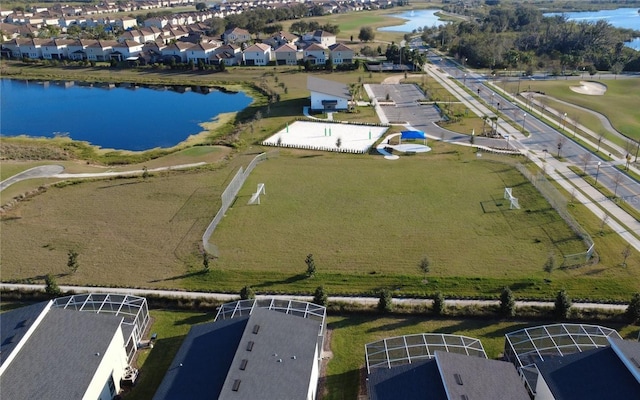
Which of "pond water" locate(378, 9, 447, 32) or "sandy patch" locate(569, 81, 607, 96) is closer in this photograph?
"sandy patch" locate(569, 81, 607, 96)

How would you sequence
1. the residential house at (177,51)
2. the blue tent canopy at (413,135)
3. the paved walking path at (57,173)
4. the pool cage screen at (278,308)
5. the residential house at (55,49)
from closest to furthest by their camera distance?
the pool cage screen at (278,308), the paved walking path at (57,173), the blue tent canopy at (413,135), the residential house at (177,51), the residential house at (55,49)

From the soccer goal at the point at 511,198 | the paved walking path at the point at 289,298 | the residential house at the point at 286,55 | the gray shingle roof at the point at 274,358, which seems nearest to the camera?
the gray shingle roof at the point at 274,358

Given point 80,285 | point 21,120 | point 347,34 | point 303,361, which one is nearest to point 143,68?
point 21,120

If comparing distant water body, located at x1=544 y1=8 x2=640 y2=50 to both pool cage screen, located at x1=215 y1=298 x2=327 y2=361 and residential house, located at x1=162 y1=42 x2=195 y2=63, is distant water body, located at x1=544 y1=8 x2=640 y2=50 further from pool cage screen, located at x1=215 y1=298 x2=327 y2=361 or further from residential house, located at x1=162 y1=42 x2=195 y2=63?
pool cage screen, located at x1=215 y1=298 x2=327 y2=361

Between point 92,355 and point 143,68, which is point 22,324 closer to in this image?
point 92,355

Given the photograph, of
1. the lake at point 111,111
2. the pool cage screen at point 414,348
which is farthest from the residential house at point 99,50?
the pool cage screen at point 414,348

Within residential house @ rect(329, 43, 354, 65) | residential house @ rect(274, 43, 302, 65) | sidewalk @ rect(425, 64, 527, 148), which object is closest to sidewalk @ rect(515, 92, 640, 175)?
sidewalk @ rect(425, 64, 527, 148)

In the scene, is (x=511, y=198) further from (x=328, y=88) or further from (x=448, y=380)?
(x=328, y=88)

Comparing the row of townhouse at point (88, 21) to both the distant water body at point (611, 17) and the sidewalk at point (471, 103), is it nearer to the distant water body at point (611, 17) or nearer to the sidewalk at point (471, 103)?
the sidewalk at point (471, 103)
